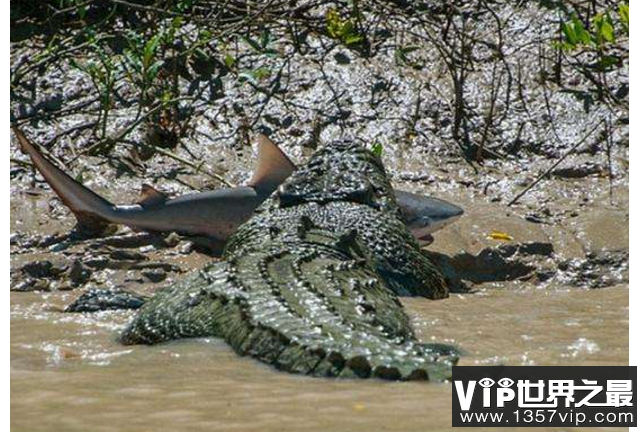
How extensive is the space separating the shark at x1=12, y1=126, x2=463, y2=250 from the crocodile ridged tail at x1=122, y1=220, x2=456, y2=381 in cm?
102

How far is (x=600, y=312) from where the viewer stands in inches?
234

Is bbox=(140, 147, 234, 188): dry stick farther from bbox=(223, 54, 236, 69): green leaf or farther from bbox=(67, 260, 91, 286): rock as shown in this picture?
bbox=(67, 260, 91, 286): rock

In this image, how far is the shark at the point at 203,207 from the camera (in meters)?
7.05

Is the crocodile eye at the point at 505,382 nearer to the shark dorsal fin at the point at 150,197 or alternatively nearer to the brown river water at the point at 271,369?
the brown river water at the point at 271,369

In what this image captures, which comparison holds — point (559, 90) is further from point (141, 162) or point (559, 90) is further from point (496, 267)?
point (141, 162)

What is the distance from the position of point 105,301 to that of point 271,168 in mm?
1624

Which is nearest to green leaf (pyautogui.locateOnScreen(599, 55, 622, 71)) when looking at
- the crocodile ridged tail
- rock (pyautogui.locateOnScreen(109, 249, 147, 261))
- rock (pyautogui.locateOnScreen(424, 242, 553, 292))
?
rock (pyautogui.locateOnScreen(424, 242, 553, 292))

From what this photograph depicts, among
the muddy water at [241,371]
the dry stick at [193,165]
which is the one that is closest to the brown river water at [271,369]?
the muddy water at [241,371]

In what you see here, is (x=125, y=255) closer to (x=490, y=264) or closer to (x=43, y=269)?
(x=43, y=269)

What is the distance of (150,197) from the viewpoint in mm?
7125

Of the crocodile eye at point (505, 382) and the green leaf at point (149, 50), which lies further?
the green leaf at point (149, 50)

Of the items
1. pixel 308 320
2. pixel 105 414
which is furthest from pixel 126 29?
pixel 105 414

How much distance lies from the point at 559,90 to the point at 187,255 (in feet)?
9.45

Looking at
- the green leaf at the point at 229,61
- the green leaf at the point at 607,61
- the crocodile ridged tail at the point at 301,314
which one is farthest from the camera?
the green leaf at the point at 229,61
